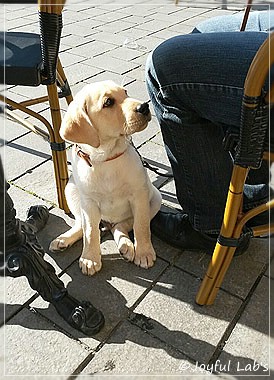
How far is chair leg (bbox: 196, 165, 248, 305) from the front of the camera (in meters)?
1.33

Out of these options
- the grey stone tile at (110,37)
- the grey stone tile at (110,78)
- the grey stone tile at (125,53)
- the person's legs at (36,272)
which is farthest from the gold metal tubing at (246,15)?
the grey stone tile at (110,37)

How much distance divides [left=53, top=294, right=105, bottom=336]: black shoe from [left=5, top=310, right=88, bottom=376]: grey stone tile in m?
0.06

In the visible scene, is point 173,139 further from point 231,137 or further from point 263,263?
point 263,263

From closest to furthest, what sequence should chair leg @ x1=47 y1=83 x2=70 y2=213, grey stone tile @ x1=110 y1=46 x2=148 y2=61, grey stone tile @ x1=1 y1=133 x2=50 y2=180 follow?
chair leg @ x1=47 y1=83 x2=70 y2=213 → grey stone tile @ x1=1 y1=133 x2=50 y2=180 → grey stone tile @ x1=110 y1=46 x2=148 y2=61

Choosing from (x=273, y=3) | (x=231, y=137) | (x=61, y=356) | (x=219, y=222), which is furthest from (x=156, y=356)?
(x=273, y=3)

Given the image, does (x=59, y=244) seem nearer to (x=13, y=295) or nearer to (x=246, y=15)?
(x=13, y=295)

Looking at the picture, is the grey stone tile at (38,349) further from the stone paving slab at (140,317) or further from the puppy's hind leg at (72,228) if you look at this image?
the puppy's hind leg at (72,228)

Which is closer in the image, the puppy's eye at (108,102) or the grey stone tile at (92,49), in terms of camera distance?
the puppy's eye at (108,102)

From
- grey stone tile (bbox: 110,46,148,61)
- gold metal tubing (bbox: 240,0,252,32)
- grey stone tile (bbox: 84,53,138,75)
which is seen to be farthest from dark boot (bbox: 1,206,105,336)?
grey stone tile (bbox: 110,46,148,61)

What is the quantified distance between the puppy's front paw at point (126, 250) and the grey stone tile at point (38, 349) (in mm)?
422

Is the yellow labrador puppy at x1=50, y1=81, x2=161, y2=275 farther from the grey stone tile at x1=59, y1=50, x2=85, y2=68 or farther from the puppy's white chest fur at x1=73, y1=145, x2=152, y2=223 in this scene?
the grey stone tile at x1=59, y1=50, x2=85, y2=68

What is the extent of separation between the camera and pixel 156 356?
1.44 metres

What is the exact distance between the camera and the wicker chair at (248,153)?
3.69 feet

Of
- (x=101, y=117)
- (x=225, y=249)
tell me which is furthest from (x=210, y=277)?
(x=101, y=117)
